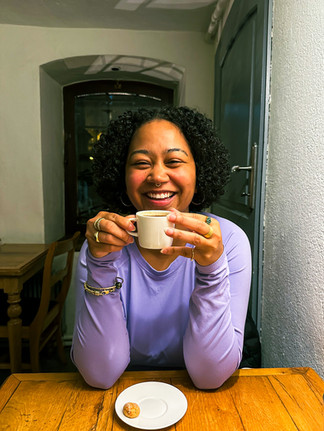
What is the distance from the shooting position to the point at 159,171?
100cm

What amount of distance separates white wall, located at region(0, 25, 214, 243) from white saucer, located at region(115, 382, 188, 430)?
8.27 ft

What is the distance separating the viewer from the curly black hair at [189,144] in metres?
1.16

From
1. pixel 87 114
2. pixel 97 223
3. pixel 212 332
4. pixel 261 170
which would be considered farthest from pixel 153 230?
pixel 87 114

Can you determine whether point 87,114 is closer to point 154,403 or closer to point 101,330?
point 101,330

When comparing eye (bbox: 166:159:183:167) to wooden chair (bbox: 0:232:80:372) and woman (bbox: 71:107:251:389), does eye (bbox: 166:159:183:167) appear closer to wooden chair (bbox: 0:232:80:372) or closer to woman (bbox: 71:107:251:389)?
woman (bbox: 71:107:251:389)

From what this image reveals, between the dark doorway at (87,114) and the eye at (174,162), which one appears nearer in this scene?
the eye at (174,162)

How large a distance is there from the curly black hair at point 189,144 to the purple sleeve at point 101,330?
0.47 meters

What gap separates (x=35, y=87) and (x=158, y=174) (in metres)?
2.43

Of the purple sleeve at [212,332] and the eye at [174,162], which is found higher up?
the eye at [174,162]

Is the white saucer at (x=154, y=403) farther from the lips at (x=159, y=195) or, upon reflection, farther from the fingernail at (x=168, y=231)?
the lips at (x=159, y=195)

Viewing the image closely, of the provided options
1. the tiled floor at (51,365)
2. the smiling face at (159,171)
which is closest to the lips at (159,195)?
the smiling face at (159,171)

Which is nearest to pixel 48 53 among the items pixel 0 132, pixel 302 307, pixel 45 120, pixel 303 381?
pixel 45 120

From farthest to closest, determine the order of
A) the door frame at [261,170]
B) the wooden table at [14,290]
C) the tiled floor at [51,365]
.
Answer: the tiled floor at [51,365] → the wooden table at [14,290] → the door frame at [261,170]

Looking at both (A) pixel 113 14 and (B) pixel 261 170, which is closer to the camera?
(B) pixel 261 170
